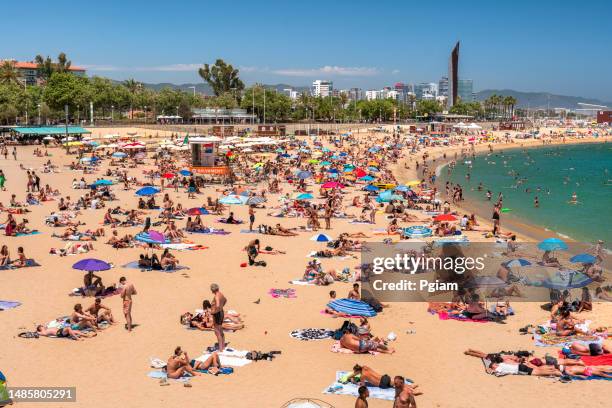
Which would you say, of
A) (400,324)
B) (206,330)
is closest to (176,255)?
(206,330)

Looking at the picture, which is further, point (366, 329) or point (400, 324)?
point (400, 324)

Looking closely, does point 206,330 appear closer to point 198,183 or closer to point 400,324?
point 400,324

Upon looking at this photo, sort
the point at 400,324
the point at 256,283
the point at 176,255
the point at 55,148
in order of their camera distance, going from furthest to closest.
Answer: the point at 55,148 < the point at 176,255 < the point at 256,283 < the point at 400,324

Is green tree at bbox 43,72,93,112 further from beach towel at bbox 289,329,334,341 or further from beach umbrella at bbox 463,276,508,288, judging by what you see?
beach umbrella at bbox 463,276,508,288

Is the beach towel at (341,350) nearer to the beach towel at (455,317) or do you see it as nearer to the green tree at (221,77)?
the beach towel at (455,317)

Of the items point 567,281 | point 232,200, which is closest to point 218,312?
point 567,281

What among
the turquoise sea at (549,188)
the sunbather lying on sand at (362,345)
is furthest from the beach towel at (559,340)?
the turquoise sea at (549,188)

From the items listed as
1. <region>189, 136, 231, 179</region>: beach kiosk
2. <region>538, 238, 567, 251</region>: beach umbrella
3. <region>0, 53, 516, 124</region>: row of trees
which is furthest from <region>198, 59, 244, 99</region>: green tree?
<region>538, 238, 567, 251</region>: beach umbrella

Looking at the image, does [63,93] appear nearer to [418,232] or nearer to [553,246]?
[418,232]
